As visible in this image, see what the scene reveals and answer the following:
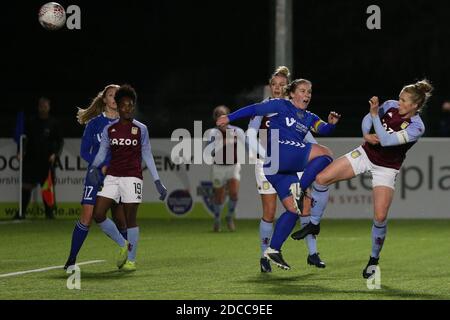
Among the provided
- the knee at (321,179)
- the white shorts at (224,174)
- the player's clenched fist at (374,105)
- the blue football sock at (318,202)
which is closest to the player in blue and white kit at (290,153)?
the blue football sock at (318,202)

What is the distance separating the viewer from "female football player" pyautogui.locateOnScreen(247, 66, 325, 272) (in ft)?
44.0

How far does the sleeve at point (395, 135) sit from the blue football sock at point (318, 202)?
3.47ft

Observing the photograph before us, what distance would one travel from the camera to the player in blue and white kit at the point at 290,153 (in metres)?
13.2

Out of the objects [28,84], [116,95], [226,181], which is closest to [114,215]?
[116,95]

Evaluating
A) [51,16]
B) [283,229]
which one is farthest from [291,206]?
[51,16]

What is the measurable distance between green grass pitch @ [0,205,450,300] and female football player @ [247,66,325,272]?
0.17 m

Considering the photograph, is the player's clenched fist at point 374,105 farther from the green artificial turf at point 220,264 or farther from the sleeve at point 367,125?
the green artificial turf at point 220,264

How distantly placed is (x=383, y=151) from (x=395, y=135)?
1.41 ft

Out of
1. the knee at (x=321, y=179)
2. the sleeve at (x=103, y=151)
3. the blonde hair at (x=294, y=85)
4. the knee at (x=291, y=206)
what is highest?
the blonde hair at (x=294, y=85)

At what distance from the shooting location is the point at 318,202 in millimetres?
13117

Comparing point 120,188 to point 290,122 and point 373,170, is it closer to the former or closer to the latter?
point 290,122

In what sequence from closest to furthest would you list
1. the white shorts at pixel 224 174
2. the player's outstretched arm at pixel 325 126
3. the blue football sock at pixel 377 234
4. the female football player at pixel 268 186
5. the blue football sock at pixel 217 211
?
the blue football sock at pixel 377 234 < the player's outstretched arm at pixel 325 126 < the female football player at pixel 268 186 < the blue football sock at pixel 217 211 < the white shorts at pixel 224 174
